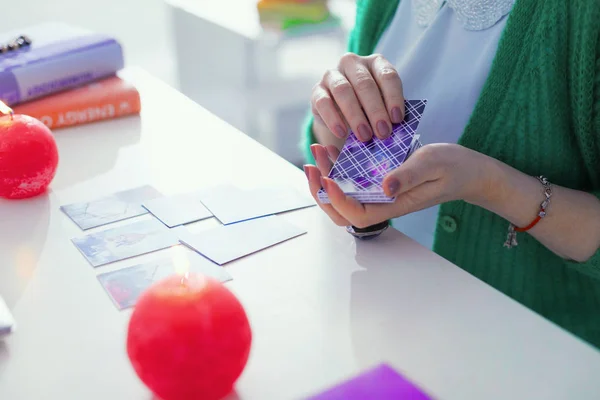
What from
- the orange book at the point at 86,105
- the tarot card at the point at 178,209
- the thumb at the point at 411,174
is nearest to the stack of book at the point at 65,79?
the orange book at the point at 86,105

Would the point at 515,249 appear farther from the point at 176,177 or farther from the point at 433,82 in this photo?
the point at 176,177

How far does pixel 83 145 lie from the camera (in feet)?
3.00

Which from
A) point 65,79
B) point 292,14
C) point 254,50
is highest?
point 65,79

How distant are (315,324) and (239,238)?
0.53 feet

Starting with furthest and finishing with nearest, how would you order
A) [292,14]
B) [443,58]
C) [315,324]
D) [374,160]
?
[292,14]
[443,58]
[374,160]
[315,324]

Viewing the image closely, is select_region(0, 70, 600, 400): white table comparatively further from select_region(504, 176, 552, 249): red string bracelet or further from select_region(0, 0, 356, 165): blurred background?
select_region(0, 0, 356, 165): blurred background

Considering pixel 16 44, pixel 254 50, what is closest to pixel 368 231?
pixel 16 44

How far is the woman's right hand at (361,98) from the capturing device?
691 millimetres

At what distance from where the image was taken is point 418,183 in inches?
25.3

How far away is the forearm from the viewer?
73 cm

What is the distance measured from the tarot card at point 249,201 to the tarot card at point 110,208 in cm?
7

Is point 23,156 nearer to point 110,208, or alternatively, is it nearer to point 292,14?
point 110,208

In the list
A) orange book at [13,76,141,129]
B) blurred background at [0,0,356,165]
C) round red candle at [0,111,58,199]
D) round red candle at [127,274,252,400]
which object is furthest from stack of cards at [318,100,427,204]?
blurred background at [0,0,356,165]

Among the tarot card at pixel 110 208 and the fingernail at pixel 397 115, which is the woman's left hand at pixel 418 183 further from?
the tarot card at pixel 110 208
